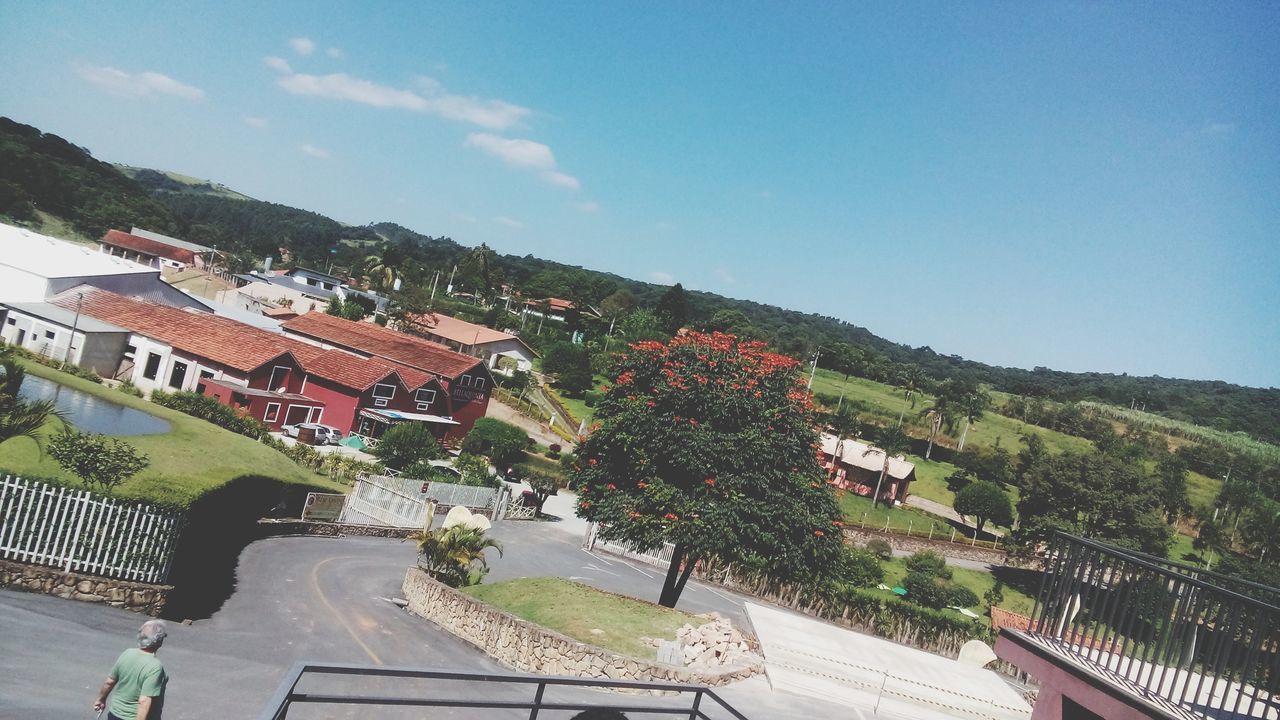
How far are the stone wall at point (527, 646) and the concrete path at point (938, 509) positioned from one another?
197 ft

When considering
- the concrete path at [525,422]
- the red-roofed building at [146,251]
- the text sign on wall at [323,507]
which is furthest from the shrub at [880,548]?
the red-roofed building at [146,251]

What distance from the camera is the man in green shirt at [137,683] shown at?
7305 mm

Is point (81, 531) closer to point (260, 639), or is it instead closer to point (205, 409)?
point (260, 639)

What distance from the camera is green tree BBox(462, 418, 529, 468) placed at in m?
53.0

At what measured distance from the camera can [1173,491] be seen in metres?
69.3

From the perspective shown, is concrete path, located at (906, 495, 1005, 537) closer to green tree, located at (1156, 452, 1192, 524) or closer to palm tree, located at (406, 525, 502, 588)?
green tree, located at (1156, 452, 1192, 524)

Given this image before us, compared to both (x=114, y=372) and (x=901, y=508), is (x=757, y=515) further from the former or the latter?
(x=901, y=508)

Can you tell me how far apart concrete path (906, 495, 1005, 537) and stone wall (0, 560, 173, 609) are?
220ft

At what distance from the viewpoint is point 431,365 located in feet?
188

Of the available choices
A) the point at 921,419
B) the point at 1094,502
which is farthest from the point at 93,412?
the point at 921,419

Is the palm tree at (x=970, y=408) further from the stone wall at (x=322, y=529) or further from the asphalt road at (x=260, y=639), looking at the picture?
the asphalt road at (x=260, y=639)

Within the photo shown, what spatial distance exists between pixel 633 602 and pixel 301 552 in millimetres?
10072

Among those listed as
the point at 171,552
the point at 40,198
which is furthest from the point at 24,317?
the point at 40,198

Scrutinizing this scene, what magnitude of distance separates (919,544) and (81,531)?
54091mm
